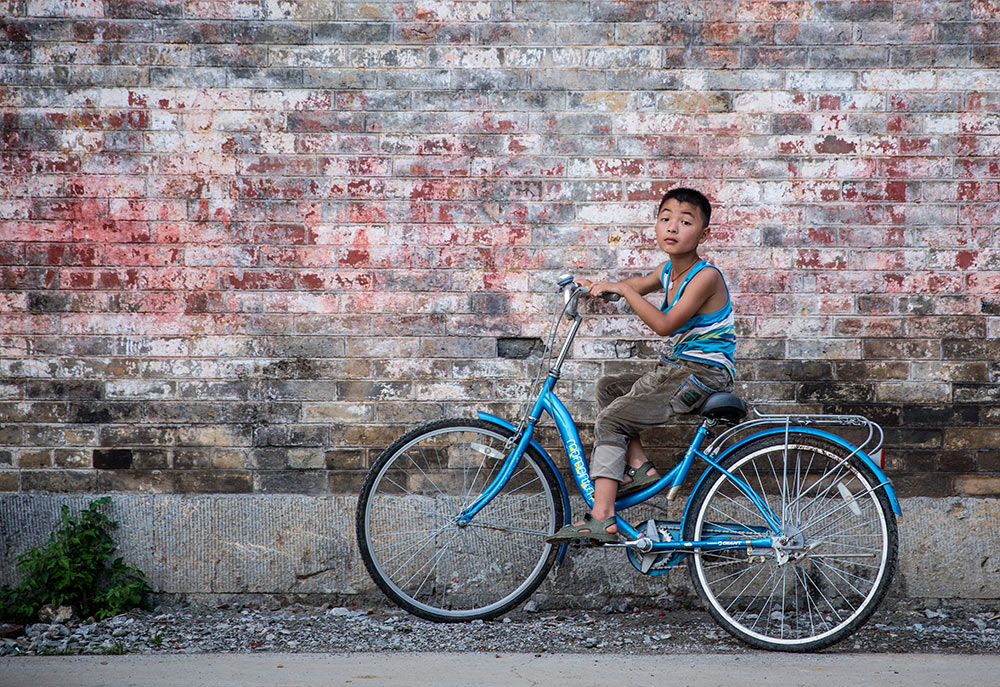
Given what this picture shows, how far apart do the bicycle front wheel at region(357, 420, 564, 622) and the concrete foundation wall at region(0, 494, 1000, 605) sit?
191 millimetres

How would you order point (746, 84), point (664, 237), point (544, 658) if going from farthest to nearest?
point (746, 84)
point (664, 237)
point (544, 658)

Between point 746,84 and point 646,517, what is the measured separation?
2.18 meters

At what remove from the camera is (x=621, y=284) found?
3.69 m

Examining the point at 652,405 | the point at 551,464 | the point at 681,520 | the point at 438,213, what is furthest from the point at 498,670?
the point at 438,213

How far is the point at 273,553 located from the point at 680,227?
2.51 metres

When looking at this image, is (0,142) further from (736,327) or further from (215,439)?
(736,327)

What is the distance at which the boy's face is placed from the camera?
3662mm

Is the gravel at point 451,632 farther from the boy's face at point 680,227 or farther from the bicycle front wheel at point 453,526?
the boy's face at point 680,227

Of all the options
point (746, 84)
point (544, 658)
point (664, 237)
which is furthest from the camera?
point (746, 84)

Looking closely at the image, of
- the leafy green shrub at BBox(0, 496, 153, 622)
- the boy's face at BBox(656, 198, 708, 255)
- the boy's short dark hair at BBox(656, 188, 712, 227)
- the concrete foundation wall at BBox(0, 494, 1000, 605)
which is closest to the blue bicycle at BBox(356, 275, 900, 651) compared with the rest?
the concrete foundation wall at BBox(0, 494, 1000, 605)

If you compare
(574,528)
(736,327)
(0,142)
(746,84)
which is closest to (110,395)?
(0,142)

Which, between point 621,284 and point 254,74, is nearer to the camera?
point 621,284

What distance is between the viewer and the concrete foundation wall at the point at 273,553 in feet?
13.4

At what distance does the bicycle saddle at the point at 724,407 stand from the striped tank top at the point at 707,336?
0.58 feet
